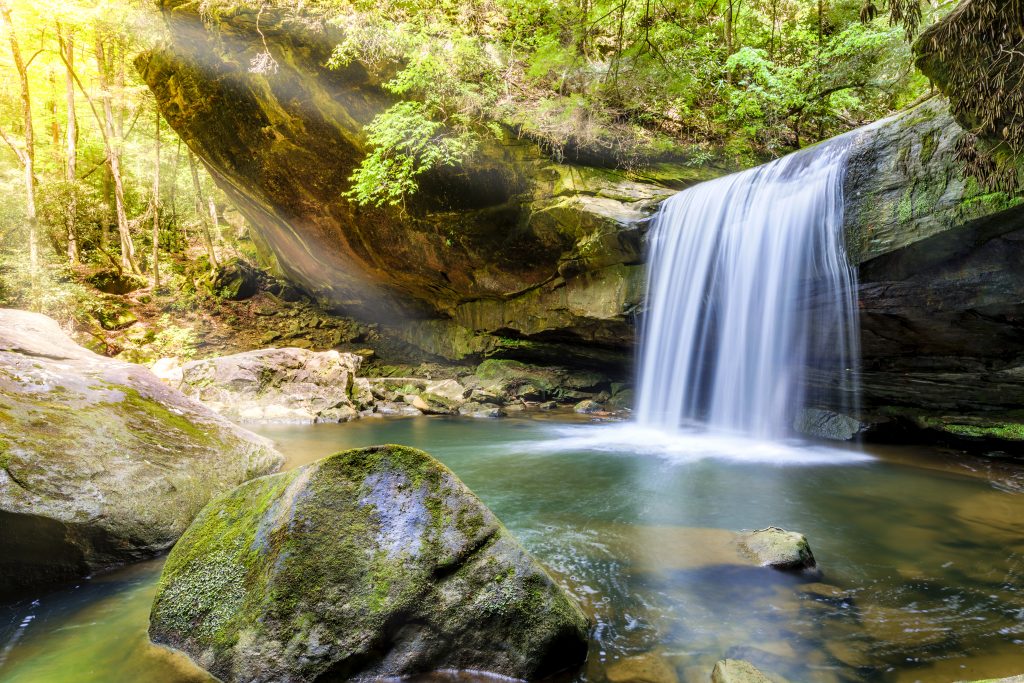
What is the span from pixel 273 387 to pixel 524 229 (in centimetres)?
722

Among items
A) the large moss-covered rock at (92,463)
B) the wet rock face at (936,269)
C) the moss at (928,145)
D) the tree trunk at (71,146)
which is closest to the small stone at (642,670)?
the large moss-covered rock at (92,463)

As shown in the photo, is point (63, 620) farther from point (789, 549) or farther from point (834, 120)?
point (834, 120)

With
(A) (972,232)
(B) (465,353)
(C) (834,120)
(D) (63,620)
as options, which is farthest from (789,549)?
(B) (465,353)

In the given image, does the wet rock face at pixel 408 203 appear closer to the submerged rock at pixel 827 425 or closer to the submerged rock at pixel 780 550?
the submerged rock at pixel 827 425

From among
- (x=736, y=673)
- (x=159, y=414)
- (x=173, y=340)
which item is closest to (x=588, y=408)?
(x=159, y=414)

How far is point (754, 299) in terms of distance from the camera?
28.5 ft

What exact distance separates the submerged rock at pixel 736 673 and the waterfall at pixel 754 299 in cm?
676

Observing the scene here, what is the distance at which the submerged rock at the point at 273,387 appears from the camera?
11.3 metres

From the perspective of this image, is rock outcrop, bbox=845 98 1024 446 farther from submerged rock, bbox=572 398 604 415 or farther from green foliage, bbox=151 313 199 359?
green foliage, bbox=151 313 199 359

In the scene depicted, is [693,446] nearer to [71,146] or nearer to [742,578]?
[742,578]

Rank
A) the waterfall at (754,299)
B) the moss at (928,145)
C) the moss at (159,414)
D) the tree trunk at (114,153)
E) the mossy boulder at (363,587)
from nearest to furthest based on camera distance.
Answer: the mossy boulder at (363,587) → the moss at (159,414) → the moss at (928,145) → the waterfall at (754,299) → the tree trunk at (114,153)

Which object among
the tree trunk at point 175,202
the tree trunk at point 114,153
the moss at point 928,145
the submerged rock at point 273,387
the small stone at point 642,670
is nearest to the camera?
the small stone at point 642,670

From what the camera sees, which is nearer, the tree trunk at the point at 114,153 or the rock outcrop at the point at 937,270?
the rock outcrop at the point at 937,270

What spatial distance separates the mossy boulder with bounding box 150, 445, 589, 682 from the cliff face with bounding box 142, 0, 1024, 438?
22.8 ft
